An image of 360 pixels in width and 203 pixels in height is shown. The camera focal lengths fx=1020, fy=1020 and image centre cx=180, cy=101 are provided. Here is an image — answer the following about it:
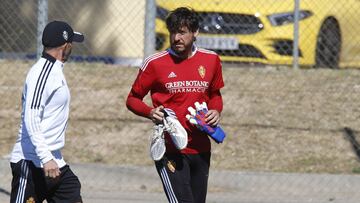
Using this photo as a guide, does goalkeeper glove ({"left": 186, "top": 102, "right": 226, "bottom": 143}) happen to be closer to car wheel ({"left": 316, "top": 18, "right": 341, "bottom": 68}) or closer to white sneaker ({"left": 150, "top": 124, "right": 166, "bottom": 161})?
white sneaker ({"left": 150, "top": 124, "right": 166, "bottom": 161})

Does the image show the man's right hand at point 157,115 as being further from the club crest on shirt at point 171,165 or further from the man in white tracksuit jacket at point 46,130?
the man in white tracksuit jacket at point 46,130

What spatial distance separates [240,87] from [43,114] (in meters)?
5.89

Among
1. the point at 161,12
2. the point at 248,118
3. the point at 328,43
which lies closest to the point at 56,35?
the point at 248,118

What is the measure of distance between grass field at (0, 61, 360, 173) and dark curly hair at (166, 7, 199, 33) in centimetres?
387

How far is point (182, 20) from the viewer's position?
6871mm

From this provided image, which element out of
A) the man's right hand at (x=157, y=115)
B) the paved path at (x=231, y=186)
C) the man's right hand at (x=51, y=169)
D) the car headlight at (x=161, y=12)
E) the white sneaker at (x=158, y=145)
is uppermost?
the man's right hand at (x=157, y=115)

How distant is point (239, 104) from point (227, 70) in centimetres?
112

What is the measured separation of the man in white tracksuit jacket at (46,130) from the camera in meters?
6.42

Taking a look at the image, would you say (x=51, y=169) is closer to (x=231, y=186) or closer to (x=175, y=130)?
(x=175, y=130)

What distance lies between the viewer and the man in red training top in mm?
6871

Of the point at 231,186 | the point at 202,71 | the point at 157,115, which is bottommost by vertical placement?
the point at 231,186

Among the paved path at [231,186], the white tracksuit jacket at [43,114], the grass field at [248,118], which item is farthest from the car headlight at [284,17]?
the white tracksuit jacket at [43,114]

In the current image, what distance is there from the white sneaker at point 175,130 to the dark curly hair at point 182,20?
22.6 inches

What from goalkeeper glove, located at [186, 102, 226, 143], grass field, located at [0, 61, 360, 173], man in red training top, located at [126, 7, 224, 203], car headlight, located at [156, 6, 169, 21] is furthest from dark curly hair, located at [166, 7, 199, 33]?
car headlight, located at [156, 6, 169, 21]
